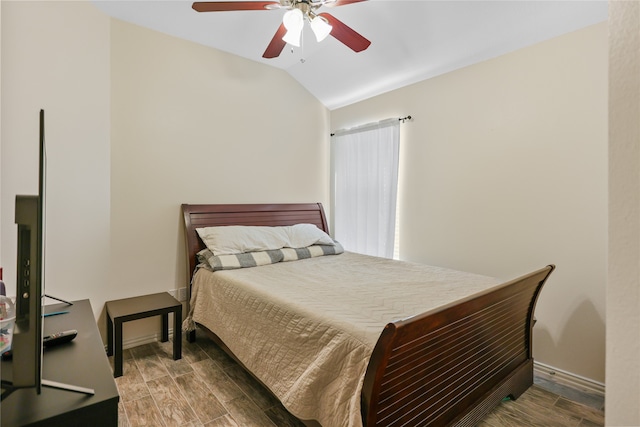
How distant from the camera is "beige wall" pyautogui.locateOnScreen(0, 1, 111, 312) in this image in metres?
2.14

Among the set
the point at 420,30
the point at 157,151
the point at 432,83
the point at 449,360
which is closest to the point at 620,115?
the point at 449,360

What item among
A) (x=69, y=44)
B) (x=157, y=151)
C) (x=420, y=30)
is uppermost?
(x=420, y=30)

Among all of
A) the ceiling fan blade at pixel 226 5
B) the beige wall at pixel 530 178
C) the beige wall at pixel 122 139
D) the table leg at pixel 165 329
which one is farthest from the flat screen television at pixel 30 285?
the beige wall at pixel 530 178

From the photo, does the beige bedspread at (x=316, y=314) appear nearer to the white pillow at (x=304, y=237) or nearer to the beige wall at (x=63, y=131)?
the white pillow at (x=304, y=237)

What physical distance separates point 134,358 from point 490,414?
8.47 feet

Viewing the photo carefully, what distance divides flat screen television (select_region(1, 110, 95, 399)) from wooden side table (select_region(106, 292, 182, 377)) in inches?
61.4

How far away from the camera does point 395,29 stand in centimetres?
270

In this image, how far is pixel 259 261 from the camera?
2.83m

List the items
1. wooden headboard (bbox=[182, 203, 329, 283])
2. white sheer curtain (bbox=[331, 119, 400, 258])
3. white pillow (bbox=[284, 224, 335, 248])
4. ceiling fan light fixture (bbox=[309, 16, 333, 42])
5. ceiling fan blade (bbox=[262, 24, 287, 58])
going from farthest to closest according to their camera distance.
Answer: white sheer curtain (bbox=[331, 119, 400, 258])
white pillow (bbox=[284, 224, 335, 248])
wooden headboard (bbox=[182, 203, 329, 283])
ceiling fan blade (bbox=[262, 24, 287, 58])
ceiling fan light fixture (bbox=[309, 16, 333, 42])

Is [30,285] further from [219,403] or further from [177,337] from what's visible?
[177,337]

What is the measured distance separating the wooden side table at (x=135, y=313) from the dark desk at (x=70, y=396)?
1004 millimetres

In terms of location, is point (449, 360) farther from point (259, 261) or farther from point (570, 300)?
point (259, 261)

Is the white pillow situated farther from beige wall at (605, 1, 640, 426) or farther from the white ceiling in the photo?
beige wall at (605, 1, 640, 426)

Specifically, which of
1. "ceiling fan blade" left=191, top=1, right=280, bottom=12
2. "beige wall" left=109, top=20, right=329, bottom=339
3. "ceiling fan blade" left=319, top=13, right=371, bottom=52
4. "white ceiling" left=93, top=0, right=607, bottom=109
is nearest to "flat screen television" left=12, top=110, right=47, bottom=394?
"ceiling fan blade" left=191, top=1, right=280, bottom=12
